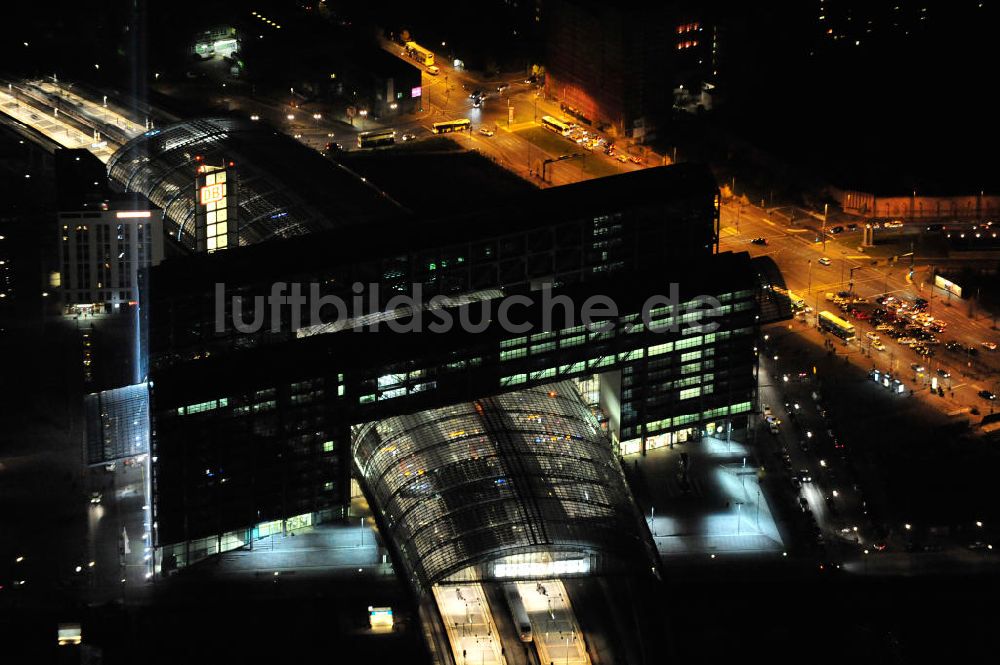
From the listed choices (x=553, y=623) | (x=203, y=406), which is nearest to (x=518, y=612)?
(x=553, y=623)

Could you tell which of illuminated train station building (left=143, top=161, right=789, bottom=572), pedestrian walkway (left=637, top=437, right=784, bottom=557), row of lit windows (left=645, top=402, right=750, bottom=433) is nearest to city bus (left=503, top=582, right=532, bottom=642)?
illuminated train station building (left=143, top=161, right=789, bottom=572)

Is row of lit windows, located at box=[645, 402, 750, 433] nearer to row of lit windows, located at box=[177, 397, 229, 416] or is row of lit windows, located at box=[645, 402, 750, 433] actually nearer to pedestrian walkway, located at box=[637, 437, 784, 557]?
pedestrian walkway, located at box=[637, 437, 784, 557]

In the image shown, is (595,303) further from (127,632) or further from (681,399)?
(127,632)

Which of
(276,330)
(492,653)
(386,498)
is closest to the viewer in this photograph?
(492,653)

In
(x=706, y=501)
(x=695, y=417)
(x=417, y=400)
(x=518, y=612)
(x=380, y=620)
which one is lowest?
(x=380, y=620)

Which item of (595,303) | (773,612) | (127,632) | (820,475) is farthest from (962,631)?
(127,632)

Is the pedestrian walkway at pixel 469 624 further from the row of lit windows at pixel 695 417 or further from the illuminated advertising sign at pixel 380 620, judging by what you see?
the row of lit windows at pixel 695 417

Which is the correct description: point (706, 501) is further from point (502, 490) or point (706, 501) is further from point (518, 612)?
point (518, 612)
